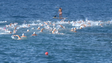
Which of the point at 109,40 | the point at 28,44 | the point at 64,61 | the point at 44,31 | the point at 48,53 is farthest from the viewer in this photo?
the point at 44,31

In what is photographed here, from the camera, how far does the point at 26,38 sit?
127ft

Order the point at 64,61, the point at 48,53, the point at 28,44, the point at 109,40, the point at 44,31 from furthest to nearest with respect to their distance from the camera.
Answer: the point at 44,31 → the point at 109,40 → the point at 28,44 → the point at 48,53 → the point at 64,61

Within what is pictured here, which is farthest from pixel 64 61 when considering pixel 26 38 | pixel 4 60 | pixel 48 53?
pixel 26 38

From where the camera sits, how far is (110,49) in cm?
3309

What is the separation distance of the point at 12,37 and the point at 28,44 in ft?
14.8

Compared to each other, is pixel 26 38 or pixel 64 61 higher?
pixel 26 38

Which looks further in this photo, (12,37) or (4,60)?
(12,37)

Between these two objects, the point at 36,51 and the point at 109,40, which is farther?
the point at 109,40

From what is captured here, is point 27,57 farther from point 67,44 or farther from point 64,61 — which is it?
point 67,44

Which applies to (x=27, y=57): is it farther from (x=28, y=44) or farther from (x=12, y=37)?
(x=12, y=37)

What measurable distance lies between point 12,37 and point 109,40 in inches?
534

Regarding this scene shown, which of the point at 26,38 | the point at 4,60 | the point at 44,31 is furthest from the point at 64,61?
the point at 44,31

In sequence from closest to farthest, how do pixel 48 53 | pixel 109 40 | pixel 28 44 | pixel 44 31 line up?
pixel 48 53, pixel 28 44, pixel 109 40, pixel 44 31

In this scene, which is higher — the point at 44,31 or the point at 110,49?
the point at 44,31
